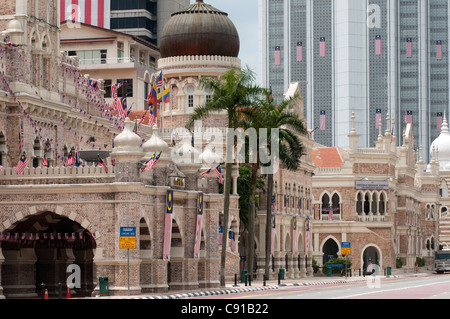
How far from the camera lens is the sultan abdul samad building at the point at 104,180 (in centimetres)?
5053

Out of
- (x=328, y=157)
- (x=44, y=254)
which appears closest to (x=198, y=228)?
(x=44, y=254)

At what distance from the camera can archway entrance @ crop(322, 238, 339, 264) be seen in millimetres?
111562

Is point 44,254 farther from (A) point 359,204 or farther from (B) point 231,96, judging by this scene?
(A) point 359,204

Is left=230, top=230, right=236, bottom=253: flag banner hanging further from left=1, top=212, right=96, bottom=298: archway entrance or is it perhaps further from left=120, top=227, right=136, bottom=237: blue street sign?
left=120, top=227, right=136, bottom=237: blue street sign

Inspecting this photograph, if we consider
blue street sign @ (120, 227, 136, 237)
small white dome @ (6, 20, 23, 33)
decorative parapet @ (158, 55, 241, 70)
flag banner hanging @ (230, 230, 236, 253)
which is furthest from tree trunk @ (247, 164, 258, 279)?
blue street sign @ (120, 227, 136, 237)

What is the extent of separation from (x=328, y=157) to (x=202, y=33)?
3424cm

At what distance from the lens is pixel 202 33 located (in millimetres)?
84125

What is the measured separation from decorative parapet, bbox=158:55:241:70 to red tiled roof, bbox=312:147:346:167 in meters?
30.0

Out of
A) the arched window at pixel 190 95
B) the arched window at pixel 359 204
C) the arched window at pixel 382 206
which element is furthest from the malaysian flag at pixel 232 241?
the arched window at pixel 382 206

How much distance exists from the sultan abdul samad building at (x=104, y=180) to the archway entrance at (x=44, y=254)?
0.06 meters

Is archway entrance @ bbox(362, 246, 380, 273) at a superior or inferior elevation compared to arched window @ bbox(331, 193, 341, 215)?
inferior
